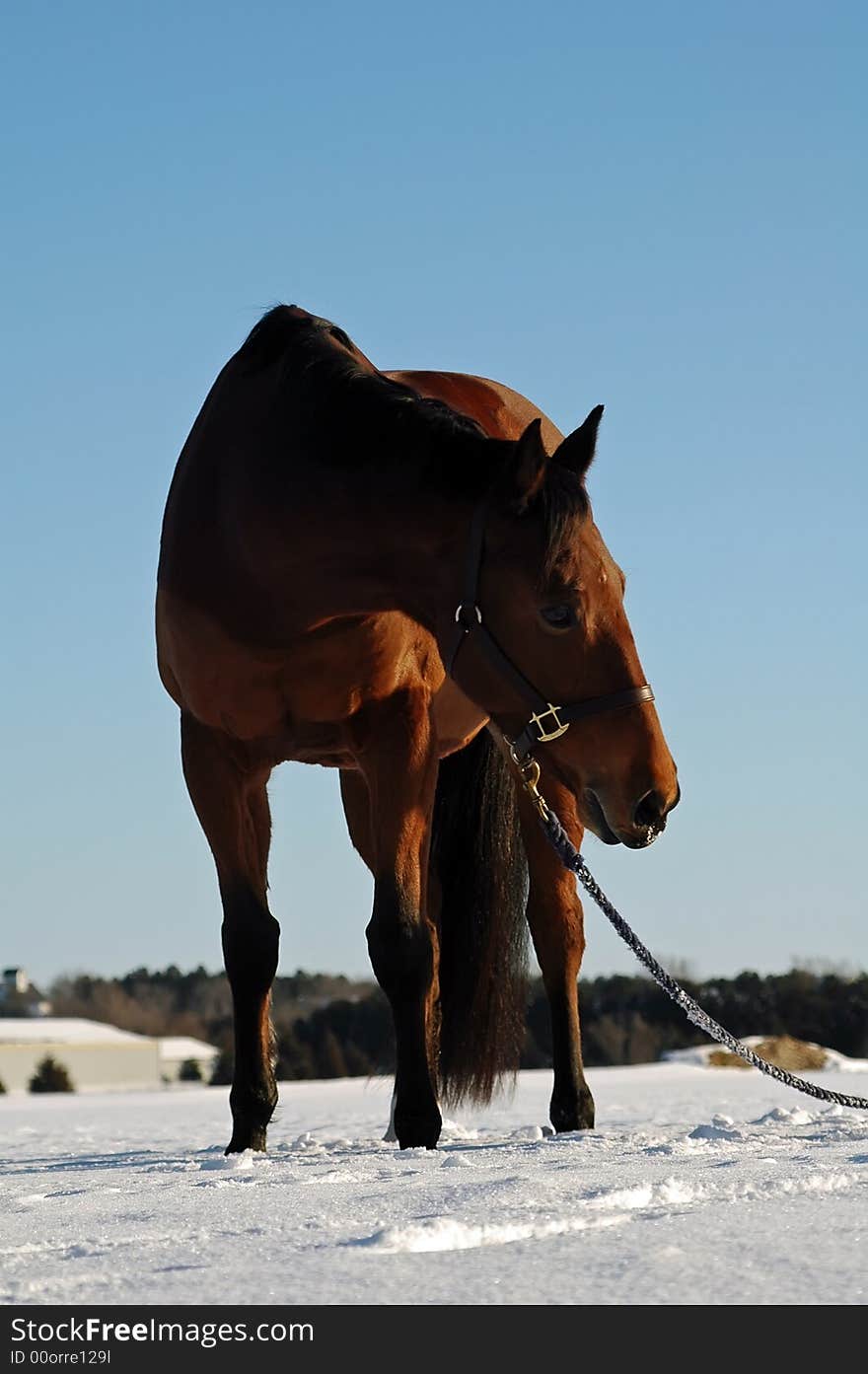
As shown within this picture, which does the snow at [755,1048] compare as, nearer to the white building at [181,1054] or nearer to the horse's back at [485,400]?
the horse's back at [485,400]

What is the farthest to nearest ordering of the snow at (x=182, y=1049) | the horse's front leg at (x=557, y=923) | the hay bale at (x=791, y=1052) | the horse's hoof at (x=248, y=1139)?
the snow at (x=182, y=1049), the hay bale at (x=791, y=1052), the horse's front leg at (x=557, y=923), the horse's hoof at (x=248, y=1139)

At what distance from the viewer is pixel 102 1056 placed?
145ft

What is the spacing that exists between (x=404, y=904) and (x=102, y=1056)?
4143cm

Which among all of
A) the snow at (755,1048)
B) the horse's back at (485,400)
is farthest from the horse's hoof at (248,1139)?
the snow at (755,1048)

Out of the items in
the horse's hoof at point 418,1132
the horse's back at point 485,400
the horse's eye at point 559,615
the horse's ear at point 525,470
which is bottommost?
the horse's hoof at point 418,1132

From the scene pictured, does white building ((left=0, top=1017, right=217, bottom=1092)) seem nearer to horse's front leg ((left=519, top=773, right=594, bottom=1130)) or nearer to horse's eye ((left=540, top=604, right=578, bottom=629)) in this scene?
horse's front leg ((left=519, top=773, right=594, bottom=1130))

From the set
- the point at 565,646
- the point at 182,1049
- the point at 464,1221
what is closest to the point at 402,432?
the point at 565,646

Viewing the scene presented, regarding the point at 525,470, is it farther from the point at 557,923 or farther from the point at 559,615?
the point at 557,923

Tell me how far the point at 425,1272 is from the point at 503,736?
8.62ft

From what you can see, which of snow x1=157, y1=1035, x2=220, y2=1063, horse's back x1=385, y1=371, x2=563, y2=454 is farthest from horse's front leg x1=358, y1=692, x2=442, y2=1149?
snow x1=157, y1=1035, x2=220, y2=1063

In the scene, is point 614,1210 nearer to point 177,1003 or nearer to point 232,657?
point 232,657

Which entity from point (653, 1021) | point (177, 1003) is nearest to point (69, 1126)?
point (653, 1021)

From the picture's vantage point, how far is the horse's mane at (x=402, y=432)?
4371 millimetres

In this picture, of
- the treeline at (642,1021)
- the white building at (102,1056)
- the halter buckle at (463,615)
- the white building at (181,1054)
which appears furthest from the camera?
the white building at (181,1054)
